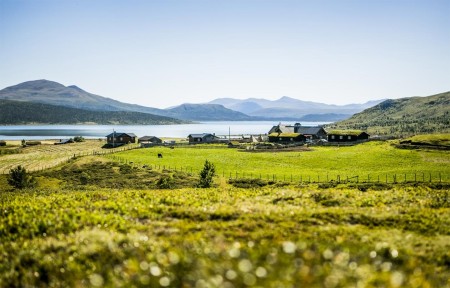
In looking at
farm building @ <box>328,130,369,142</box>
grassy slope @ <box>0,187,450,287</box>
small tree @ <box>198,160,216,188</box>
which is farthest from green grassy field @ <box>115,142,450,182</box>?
grassy slope @ <box>0,187,450,287</box>

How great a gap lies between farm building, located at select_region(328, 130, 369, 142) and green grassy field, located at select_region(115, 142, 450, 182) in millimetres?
24219

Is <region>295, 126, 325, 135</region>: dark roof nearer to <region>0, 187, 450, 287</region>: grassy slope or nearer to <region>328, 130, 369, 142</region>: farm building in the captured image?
<region>328, 130, 369, 142</region>: farm building

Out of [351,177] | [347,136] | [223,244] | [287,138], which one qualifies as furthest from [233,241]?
[287,138]

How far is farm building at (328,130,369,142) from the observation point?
12356 centimetres

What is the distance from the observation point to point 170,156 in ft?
324

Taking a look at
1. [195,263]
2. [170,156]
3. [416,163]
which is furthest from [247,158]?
[195,263]

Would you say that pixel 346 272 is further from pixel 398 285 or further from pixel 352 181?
pixel 352 181

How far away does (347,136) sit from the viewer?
12488cm

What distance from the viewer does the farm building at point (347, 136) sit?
123562 millimetres

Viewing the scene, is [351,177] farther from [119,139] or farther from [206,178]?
[119,139]

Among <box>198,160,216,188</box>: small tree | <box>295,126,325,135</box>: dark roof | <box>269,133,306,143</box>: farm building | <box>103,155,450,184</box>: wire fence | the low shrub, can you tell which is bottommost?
the low shrub

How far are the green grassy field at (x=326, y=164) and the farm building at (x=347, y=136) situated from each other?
24.2m

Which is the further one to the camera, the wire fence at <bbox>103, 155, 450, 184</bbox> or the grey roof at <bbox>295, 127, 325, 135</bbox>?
the grey roof at <bbox>295, 127, 325, 135</bbox>

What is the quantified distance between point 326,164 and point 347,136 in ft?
169
